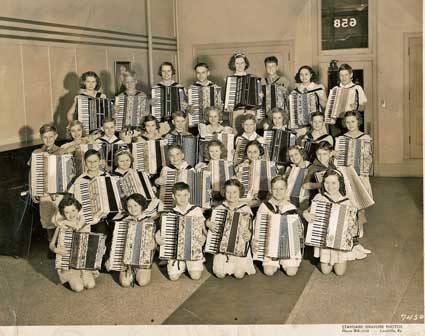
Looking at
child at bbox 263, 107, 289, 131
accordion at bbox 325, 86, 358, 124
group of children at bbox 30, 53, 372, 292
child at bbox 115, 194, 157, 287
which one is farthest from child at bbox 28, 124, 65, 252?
accordion at bbox 325, 86, 358, 124

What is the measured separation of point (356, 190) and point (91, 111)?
8.97 feet

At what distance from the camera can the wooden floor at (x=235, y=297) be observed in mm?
3742

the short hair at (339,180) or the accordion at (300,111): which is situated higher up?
the accordion at (300,111)

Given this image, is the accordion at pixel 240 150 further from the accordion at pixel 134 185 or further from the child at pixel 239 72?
the accordion at pixel 134 185

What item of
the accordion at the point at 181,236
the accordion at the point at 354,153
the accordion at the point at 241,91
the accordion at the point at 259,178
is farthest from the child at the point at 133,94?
the accordion at the point at 354,153

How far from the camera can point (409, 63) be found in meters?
6.90

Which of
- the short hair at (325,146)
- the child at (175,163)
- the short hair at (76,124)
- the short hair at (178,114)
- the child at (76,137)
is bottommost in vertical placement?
the child at (175,163)

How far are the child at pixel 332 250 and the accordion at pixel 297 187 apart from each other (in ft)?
1.65

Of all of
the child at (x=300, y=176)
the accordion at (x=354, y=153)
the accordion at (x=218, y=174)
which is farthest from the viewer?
the accordion at (x=354, y=153)

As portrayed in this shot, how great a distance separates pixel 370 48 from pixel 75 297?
567 centimetres

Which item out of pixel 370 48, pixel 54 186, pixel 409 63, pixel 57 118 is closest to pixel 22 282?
pixel 54 186

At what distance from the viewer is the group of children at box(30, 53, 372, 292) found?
4.44 m

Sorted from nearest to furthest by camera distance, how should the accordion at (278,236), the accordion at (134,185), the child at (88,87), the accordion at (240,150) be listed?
the accordion at (278,236) < the accordion at (134,185) < the accordion at (240,150) < the child at (88,87)

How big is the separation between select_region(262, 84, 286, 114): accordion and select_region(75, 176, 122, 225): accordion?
2049 millimetres
